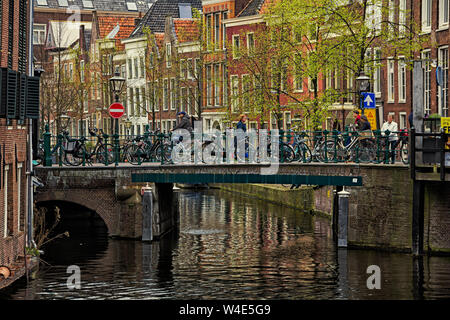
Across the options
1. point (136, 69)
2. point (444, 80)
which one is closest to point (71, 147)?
point (444, 80)

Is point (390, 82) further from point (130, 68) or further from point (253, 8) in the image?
point (130, 68)

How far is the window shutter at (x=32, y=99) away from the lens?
2853cm

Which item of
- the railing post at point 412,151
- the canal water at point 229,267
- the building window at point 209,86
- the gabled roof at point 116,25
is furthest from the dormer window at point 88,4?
the railing post at point 412,151

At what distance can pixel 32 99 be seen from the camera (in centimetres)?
2888

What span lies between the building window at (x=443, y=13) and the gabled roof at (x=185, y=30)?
984 inches

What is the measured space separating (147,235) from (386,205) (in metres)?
8.63

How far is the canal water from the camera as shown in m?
28.4

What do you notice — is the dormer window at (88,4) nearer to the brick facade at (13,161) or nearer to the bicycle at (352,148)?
the bicycle at (352,148)

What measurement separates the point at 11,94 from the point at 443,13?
24.3 metres

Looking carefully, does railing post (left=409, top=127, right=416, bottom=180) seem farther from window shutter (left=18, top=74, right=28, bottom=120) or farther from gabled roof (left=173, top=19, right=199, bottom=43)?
gabled roof (left=173, top=19, right=199, bottom=43)

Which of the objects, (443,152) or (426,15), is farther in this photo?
(426,15)
